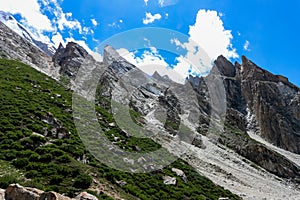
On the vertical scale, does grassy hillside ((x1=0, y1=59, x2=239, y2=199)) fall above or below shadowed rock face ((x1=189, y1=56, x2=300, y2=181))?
below

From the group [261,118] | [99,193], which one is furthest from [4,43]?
[261,118]

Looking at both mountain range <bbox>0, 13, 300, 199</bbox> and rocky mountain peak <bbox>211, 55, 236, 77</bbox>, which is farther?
rocky mountain peak <bbox>211, 55, 236, 77</bbox>

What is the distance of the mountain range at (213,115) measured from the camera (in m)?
51.1

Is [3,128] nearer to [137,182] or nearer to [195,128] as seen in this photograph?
[137,182]

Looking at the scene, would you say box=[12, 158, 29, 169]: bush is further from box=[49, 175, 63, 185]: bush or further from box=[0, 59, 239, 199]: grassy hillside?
box=[49, 175, 63, 185]: bush

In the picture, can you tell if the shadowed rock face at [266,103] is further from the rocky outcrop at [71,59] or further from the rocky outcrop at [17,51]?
the rocky outcrop at [17,51]

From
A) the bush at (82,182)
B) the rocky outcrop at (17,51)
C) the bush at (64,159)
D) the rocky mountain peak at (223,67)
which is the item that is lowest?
the bush at (82,182)

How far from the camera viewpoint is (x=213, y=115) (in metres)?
121

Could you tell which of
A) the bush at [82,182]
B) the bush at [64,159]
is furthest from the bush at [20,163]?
the bush at [82,182]

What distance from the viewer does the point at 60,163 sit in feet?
62.0

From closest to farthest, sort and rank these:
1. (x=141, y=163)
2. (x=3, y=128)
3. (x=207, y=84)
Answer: (x=3, y=128), (x=141, y=163), (x=207, y=84)

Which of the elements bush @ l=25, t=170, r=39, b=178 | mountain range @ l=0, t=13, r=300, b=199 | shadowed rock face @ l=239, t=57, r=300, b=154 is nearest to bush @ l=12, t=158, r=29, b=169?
bush @ l=25, t=170, r=39, b=178

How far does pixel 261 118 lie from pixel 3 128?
404 ft

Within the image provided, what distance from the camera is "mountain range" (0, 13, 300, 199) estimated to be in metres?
51.1
